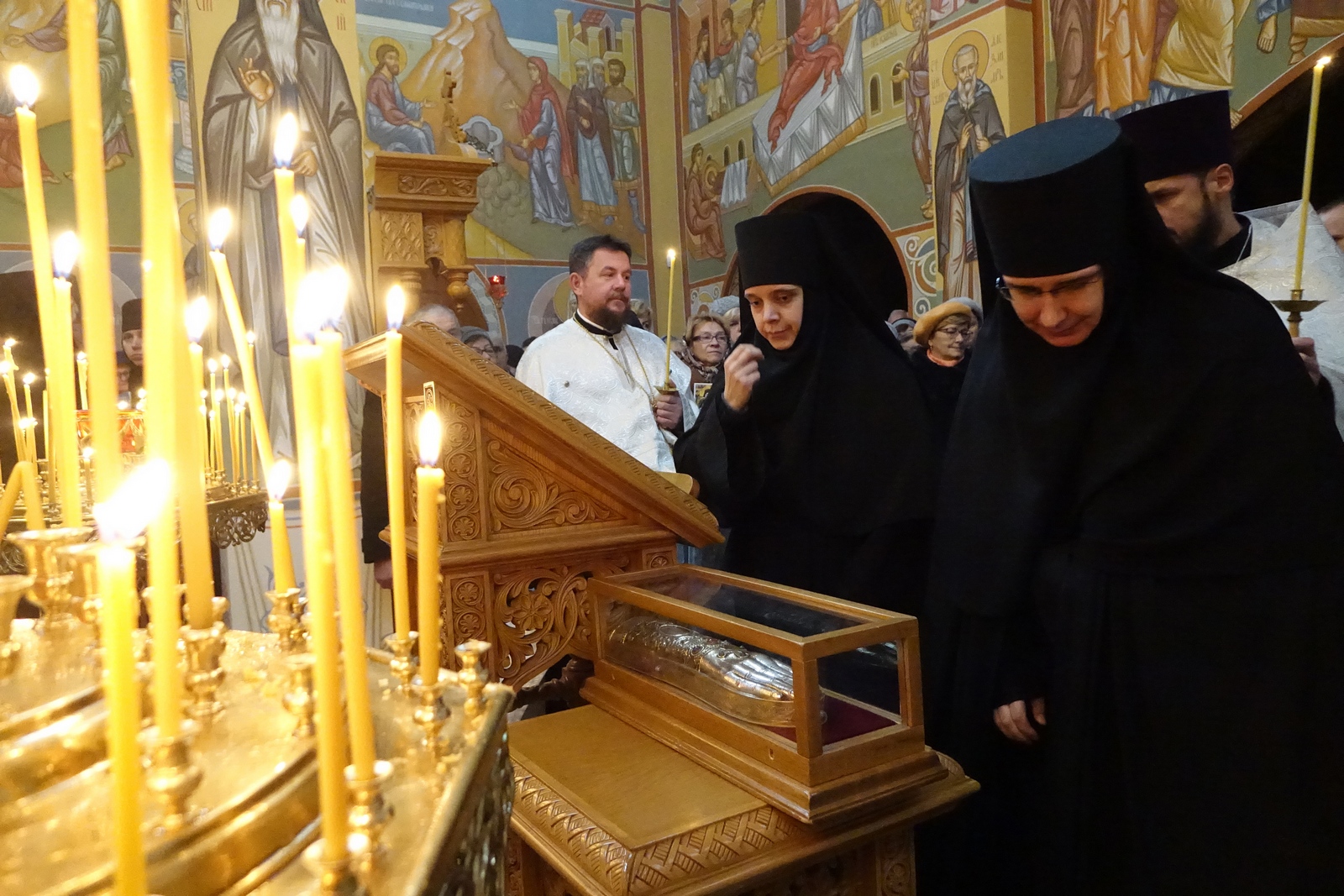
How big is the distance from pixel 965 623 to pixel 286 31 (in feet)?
20.1

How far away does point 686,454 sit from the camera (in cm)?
268

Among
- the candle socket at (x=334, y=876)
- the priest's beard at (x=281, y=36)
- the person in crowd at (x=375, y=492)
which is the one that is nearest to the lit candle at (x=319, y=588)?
the candle socket at (x=334, y=876)

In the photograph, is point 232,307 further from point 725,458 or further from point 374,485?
A: point 374,485

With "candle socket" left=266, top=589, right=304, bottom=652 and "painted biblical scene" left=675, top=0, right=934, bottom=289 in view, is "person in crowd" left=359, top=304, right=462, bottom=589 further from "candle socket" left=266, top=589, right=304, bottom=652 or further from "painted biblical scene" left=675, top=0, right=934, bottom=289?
"painted biblical scene" left=675, top=0, right=934, bottom=289

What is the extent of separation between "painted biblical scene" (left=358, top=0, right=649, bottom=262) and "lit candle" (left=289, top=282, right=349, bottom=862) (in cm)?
952

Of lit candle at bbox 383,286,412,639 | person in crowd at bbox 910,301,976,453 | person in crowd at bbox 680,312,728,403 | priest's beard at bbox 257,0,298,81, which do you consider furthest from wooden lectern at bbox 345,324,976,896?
priest's beard at bbox 257,0,298,81

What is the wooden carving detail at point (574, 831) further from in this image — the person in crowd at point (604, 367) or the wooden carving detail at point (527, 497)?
the person in crowd at point (604, 367)

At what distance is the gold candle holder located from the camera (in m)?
0.65

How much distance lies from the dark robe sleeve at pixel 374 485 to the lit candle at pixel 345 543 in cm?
329

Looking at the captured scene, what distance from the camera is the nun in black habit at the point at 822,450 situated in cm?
236

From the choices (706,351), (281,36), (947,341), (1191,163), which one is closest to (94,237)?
(1191,163)

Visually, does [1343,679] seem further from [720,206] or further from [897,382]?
[720,206]

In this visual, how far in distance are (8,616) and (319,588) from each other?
43 centimetres

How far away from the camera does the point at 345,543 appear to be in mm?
485
